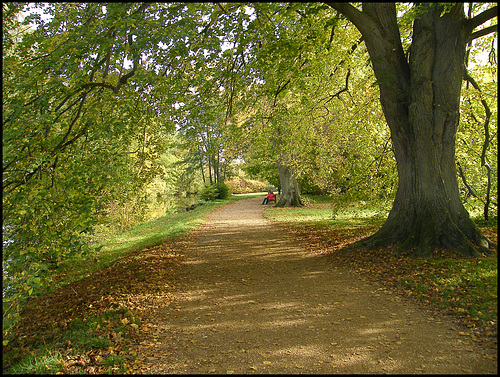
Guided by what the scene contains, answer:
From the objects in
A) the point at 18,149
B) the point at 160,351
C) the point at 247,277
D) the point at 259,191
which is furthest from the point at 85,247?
the point at 259,191

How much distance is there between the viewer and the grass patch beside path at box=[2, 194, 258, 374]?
377 cm

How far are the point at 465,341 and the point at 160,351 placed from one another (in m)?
3.56

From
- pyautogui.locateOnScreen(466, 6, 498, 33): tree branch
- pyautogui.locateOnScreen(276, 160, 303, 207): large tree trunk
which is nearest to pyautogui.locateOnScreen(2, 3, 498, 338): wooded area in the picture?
pyautogui.locateOnScreen(466, 6, 498, 33): tree branch

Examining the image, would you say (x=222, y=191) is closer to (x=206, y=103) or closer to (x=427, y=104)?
(x=206, y=103)

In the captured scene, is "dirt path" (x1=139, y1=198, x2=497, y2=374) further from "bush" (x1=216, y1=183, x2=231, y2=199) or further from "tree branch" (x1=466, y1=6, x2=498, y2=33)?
"bush" (x1=216, y1=183, x2=231, y2=199)

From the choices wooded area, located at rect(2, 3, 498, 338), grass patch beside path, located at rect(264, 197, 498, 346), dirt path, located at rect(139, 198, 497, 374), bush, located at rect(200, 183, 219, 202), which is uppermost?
wooded area, located at rect(2, 3, 498, 338)

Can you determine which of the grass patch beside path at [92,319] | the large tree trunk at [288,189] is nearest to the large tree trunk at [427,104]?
the grass patch beside path at [92,319]

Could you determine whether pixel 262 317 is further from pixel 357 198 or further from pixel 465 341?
pixel 357 198

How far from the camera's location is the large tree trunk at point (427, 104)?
698 centimetres

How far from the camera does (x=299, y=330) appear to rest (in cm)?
437

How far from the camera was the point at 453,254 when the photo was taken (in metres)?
6.46

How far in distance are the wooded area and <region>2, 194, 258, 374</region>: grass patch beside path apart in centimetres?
68

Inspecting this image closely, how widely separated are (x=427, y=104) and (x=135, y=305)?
22.9 ft

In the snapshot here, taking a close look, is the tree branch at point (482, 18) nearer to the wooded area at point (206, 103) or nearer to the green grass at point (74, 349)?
the wooded area at point (206, 103)
